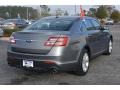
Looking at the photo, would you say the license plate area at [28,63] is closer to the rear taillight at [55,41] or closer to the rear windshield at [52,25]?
the rear taillight at [55,41]

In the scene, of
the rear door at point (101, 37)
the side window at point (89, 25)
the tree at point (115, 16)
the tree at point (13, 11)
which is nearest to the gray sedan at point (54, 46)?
the side window at point (89, 25)

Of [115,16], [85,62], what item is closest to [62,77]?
[85,62]

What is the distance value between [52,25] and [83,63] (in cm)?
126

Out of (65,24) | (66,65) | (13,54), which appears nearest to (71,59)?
(66,65)

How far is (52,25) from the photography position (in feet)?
21.5

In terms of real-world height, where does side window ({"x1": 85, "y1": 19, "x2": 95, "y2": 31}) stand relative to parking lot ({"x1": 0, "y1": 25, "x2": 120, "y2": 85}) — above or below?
above

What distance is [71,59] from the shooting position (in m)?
5.94

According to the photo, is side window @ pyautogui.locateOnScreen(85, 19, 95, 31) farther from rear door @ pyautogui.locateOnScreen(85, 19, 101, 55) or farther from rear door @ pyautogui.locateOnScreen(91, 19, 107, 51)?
rear door @ pyautogui.locateOnScreen(91, 19, 107, 51)

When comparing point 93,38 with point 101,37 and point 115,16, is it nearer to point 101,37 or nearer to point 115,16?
point 101,37

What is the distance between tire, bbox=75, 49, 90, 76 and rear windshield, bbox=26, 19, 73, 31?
78 cm

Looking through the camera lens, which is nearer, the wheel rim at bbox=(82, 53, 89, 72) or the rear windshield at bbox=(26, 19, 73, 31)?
Answer: the rear windshield at bbox=(26, 19, 73, 31)

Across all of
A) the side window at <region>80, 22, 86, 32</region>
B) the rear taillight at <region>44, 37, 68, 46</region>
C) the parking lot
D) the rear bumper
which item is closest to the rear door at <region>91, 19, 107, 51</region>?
the parking lot

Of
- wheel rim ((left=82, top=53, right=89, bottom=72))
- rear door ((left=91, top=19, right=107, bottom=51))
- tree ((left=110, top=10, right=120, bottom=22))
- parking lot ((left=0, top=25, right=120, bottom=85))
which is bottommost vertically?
tree ((left=110, top=10, right=120, bottom=22))

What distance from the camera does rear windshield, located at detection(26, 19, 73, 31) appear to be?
6.37 metres
